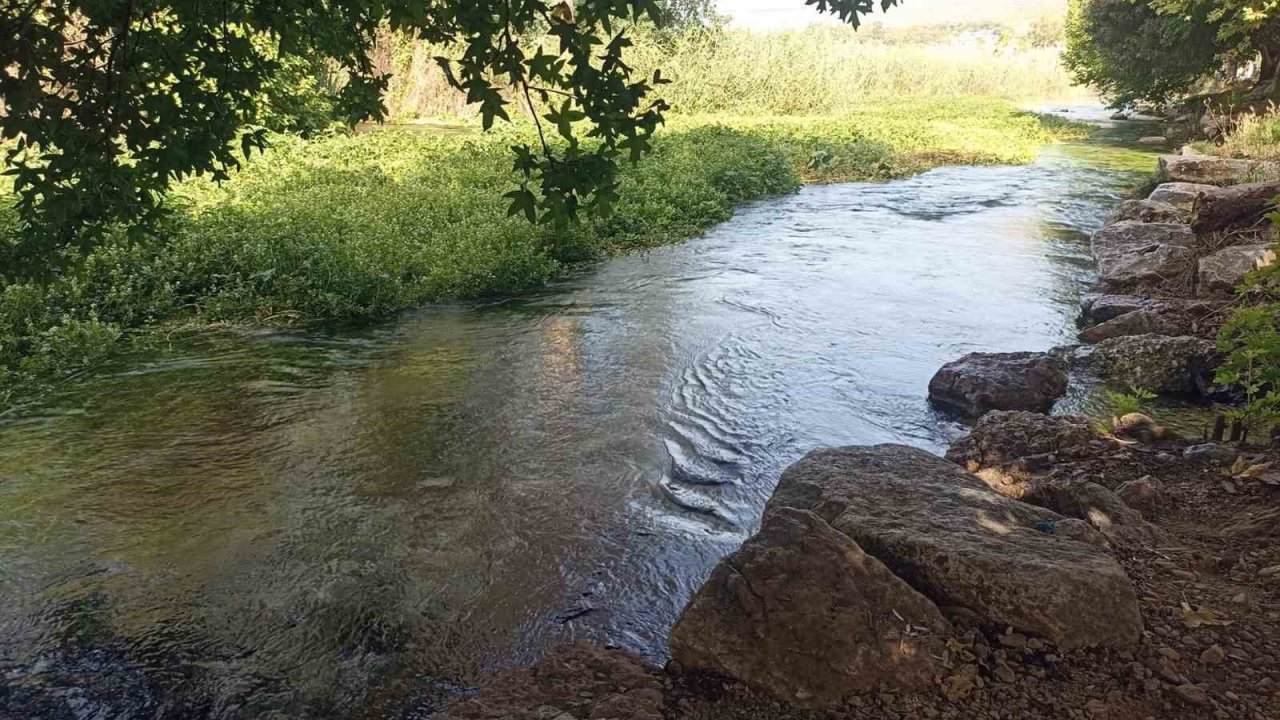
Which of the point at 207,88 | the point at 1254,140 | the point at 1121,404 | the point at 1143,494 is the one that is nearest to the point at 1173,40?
the point at 1254,140

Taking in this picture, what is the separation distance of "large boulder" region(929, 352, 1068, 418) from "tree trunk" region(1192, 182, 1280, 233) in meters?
4.26

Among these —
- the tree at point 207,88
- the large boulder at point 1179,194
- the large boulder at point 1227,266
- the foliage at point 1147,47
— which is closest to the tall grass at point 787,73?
the foliage at point 1147,47

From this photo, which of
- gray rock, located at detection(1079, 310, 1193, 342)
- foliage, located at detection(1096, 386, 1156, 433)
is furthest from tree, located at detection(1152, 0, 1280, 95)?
foliage, located at detection(1096, 386, 1156, 433)

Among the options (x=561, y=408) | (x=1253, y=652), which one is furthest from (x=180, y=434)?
(x=1253, y=652)

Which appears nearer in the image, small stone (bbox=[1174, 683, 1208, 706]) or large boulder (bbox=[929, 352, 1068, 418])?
small stone (bbox=[1174, 683, 1208, 706])

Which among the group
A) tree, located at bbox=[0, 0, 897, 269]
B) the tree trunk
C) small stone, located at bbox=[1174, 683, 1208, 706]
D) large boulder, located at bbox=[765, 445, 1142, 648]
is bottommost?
small stone, located at bbox=[1174, 683, 1208, 706]

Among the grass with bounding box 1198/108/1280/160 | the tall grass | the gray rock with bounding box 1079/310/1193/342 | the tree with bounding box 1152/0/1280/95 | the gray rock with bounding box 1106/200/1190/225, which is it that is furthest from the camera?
the tall grass

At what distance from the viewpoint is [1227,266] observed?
9195 mm

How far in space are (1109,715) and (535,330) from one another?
7.27 m

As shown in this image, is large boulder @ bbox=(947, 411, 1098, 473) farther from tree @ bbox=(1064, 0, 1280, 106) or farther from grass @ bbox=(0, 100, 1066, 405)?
tree @ bbox=(1064, 0, 1280, 106)

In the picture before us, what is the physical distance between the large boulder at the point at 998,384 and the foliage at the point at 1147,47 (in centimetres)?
1760

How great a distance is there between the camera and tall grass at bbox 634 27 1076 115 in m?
32.6

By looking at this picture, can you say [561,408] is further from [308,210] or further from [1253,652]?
[308,210]

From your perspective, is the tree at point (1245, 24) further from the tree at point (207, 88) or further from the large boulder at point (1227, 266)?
the tree at point (207, 88)
